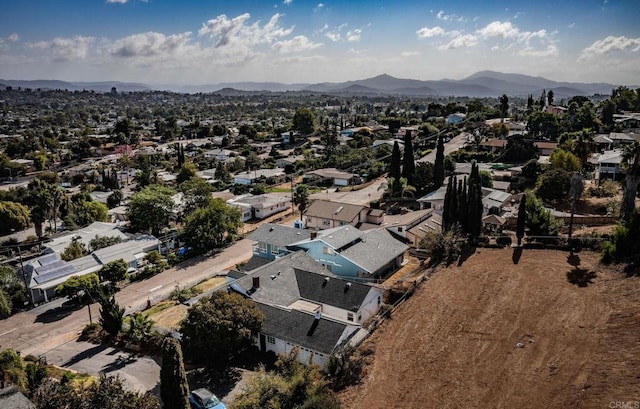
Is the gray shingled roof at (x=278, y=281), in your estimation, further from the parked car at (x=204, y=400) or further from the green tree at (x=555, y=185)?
the green tree at (x=555, y=185)

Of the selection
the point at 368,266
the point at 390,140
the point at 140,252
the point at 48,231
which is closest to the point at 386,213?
the point at 368,266

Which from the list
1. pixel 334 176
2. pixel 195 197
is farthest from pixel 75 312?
pixel 334 176

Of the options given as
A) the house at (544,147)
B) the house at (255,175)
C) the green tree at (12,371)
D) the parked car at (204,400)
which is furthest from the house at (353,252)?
the house at (544,147)

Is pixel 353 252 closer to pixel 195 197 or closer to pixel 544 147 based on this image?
pixel 195 197

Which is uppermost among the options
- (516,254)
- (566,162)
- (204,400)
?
(566,162)

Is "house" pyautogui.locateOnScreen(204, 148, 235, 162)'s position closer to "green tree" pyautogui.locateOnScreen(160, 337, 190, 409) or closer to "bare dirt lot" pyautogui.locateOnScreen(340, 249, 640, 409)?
"bare dirt lot" pyautogui.locateOnScreen(340, 249, 640, 409)

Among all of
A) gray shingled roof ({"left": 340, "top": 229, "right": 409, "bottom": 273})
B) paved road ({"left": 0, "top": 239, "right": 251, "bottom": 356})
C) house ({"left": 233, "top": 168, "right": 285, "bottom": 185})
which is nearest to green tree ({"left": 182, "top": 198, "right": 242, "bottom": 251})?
paved road ({"left": 0, "top": 239, "right": 251, "bottom": 356})
